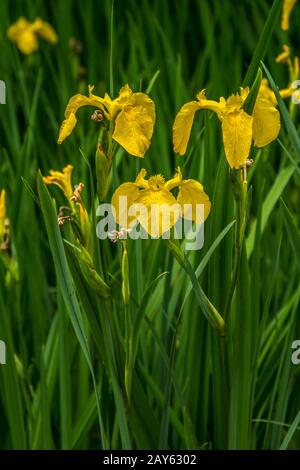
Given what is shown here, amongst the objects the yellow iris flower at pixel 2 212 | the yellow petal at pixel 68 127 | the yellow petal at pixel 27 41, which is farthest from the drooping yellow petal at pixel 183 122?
the yellow petal at pixel 27 41

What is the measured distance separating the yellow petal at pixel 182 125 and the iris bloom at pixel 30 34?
145 centimetres

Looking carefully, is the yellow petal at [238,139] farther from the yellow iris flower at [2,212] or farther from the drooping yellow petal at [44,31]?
the drooping yellow petal at [44,31]

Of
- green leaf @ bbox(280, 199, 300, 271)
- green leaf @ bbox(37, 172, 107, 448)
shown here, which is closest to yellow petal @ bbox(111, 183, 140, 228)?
green leaf @ bbox(37, 172, 107, 448)

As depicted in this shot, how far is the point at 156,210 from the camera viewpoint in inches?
39.5

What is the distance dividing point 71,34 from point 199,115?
0.76 m

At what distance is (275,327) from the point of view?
4.72ft

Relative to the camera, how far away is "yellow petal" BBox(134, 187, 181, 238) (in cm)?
100

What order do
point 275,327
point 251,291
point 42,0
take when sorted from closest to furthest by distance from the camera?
point 251,291 → point 275,327 → point 42,0

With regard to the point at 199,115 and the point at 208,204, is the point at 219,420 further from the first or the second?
the point at 199,115

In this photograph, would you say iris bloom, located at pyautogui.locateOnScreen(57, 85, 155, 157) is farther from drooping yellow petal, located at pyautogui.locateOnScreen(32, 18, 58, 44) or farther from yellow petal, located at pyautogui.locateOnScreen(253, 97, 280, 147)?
drooping yellow petal, located at pyautogui.locateOnScreen(32, 18, 58, 44)

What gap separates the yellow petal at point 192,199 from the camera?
3.34 feet

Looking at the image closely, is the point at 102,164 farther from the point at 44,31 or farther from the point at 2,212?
the point at 44,31

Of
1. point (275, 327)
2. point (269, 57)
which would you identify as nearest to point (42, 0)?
point (269, 57)

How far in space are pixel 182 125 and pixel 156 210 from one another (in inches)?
4.2
